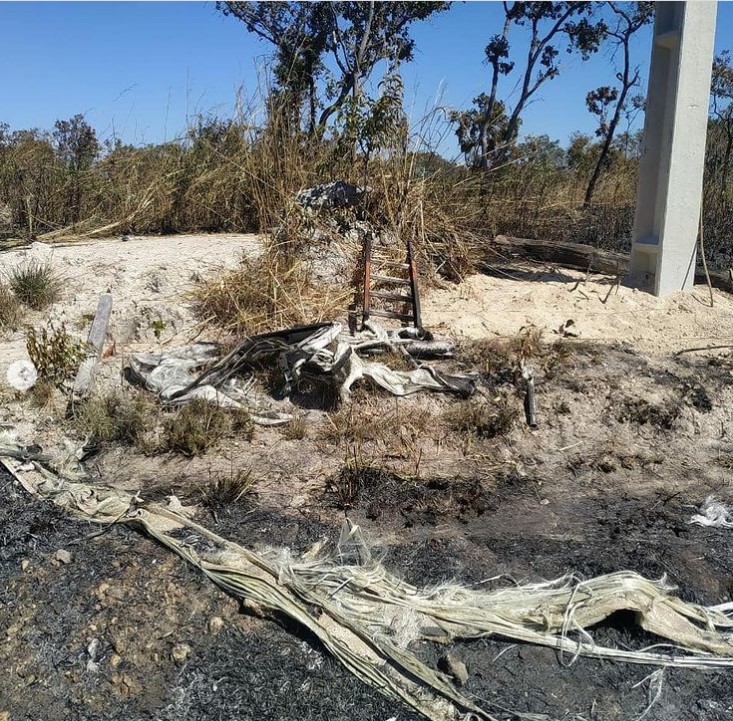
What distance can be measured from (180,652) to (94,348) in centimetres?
329

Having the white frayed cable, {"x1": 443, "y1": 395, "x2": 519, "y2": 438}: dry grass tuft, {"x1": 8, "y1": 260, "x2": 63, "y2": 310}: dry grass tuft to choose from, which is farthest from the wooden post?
the white frayed cable

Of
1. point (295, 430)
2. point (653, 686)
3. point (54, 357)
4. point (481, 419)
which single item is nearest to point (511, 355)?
point (481, 419)

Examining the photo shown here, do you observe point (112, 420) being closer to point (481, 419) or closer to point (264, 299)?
point (264, 299)

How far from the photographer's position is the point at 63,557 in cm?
388

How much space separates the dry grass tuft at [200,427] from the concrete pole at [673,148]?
3.98 meters

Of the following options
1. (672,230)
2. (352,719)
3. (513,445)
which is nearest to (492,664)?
(352,719)

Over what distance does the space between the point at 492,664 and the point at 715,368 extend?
3.78m

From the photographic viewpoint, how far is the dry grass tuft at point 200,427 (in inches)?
201

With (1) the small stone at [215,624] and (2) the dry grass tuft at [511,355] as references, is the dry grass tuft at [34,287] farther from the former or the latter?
(1) the small stone at [215,624]

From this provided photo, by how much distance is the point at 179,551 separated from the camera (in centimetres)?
385

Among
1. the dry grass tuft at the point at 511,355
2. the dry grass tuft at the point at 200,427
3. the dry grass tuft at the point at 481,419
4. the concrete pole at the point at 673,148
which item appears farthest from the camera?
the concrete pole at the point at 673,148

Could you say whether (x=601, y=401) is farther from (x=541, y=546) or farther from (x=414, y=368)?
(x=541, y=546)

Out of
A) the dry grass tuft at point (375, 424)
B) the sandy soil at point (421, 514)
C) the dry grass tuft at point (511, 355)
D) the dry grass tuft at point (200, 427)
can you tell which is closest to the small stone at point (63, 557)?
the sandy soil at point (421, 514)

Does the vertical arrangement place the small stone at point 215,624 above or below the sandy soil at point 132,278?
below
